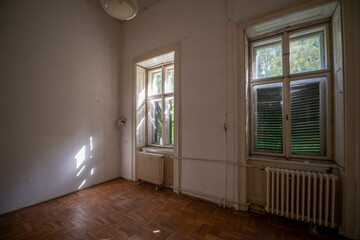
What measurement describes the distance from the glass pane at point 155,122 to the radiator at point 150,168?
24.3 inches

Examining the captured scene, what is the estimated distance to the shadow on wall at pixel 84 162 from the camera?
134 inches

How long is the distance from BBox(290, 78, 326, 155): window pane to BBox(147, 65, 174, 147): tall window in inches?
94.6

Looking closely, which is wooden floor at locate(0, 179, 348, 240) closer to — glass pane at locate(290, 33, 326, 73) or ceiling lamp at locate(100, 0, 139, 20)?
glass pane at locate(290, 33, 326, 73)

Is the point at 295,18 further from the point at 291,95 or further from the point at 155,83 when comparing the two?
the point at 155,83

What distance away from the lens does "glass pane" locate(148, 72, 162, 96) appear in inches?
162

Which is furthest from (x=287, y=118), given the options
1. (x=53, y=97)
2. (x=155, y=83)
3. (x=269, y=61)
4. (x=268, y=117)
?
(x=53, y=97)

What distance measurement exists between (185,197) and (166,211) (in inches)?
22.7

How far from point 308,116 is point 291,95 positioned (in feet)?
1.33

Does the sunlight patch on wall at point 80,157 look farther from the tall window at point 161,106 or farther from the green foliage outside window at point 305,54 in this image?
the green foliage outside window at point 305,54

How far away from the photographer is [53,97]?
3031 mm

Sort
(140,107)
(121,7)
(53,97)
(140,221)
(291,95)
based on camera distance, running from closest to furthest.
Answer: (121,7)
(140,221)
(291,95)
(53,97)
(140,107)

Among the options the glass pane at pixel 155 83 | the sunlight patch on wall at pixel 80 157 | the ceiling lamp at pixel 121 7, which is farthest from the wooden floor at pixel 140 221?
the ceiling lamp at pixel 121 7

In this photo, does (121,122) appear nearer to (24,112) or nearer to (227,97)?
(24,112)

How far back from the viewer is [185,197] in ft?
9.87
